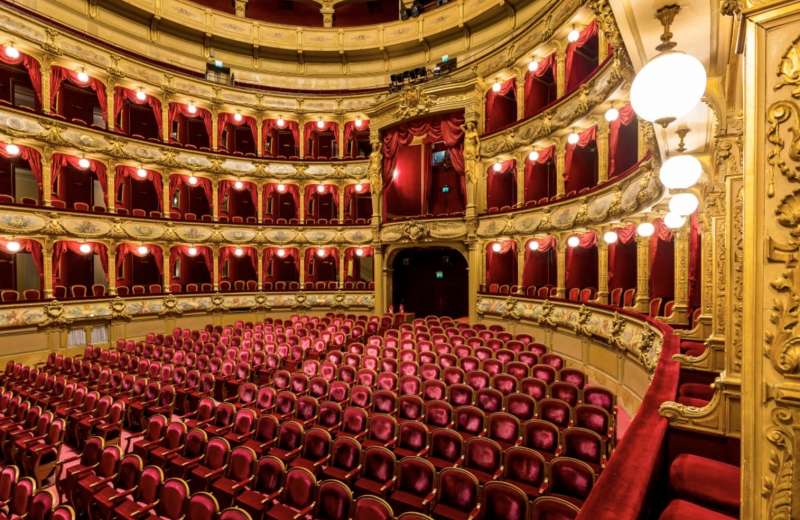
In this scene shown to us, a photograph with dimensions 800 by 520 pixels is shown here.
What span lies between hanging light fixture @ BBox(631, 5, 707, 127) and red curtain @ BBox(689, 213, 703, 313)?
6602 millimetres

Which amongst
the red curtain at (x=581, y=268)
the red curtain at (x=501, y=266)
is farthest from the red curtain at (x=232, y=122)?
the red curtain at (x=581, y=268)

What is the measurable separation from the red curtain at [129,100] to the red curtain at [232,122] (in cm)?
232

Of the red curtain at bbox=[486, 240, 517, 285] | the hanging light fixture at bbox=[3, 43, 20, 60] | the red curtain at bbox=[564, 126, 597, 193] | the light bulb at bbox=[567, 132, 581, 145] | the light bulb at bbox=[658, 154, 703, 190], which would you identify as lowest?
the red curtain at bbox=[486, 240, 517, 285]

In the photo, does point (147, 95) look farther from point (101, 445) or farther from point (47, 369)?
point (101, 445)

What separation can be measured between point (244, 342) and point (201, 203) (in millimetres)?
9785

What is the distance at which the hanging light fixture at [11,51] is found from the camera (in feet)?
39.1

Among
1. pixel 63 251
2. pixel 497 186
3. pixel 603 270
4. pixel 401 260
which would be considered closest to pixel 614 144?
pixel 603 270

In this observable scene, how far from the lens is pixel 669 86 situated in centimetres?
223

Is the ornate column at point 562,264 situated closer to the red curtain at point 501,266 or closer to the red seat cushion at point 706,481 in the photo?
the red curtain at point 501,266

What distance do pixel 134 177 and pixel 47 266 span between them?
4.47 metres

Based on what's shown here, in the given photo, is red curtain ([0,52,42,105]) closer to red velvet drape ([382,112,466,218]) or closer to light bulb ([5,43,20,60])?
light bulb ([5,43,20,60])

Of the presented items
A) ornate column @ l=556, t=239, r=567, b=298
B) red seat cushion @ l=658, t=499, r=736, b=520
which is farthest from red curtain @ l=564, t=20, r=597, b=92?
red seat cushion @ l=658, t=499, r=736, b=520

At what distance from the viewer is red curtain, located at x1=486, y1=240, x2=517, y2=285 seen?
48.3 feet

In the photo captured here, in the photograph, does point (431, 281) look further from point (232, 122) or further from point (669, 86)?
point (669, 86)
